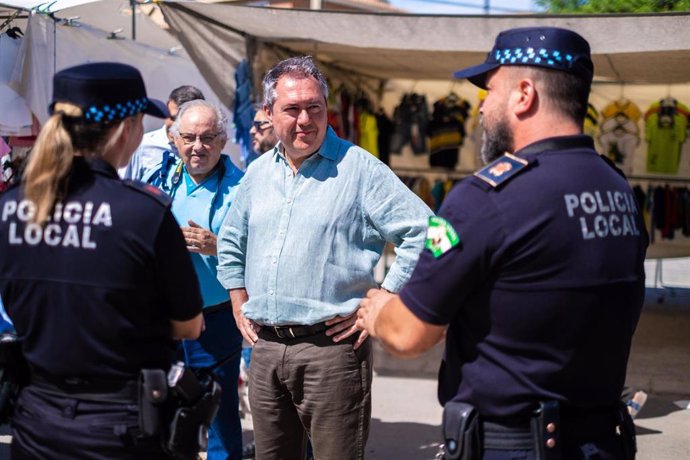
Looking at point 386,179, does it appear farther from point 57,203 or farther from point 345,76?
point 345,76

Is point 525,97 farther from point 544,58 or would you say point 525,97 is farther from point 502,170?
point 502,170

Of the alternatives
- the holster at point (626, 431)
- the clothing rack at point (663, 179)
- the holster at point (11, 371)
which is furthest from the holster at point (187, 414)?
the clothing rack at point (663, 179)

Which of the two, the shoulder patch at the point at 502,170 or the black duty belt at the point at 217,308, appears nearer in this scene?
the shoulder patch at the point at 502,170

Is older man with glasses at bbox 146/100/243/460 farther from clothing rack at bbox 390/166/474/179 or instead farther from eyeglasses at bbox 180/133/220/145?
clothing rack at bbox 390/166/474/179

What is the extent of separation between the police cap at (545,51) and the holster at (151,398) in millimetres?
1224

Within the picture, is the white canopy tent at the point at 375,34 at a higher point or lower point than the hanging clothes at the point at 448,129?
higher

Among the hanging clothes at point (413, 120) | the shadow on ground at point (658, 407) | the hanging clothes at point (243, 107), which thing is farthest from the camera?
the hanging clothes at point (413, 120)

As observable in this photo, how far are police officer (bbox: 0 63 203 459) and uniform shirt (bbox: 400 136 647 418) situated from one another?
0.71m

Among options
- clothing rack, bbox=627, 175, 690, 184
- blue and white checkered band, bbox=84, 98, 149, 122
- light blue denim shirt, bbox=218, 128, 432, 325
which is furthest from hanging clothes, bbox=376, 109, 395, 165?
blue and white checkered band, bbox=84, 98, 149, 122

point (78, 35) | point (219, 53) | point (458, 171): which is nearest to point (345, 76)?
point (458, 171)

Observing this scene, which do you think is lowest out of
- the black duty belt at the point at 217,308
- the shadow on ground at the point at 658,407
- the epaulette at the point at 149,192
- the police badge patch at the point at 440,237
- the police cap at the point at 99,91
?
the shadow on ground at the point at 658,407

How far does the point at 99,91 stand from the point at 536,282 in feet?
4.20

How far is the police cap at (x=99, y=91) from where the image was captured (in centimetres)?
238

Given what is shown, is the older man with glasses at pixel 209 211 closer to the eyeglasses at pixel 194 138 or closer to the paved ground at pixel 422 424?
the eyeglasses at pixel 194 138
